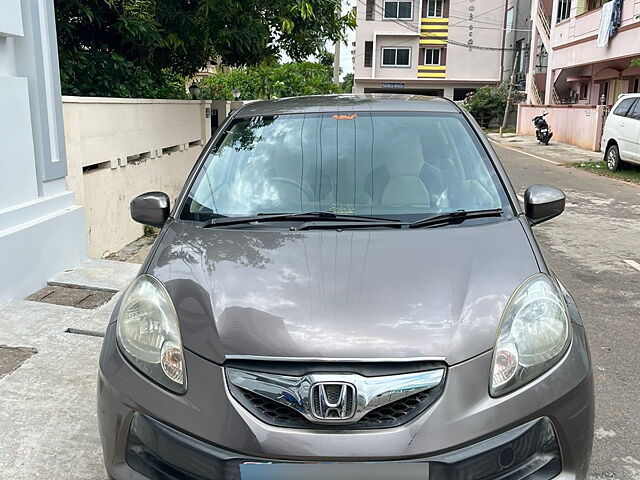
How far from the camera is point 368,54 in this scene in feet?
140

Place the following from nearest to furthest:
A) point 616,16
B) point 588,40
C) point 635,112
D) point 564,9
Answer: point 635,112, point 616,16, point 588,40, point 564,9

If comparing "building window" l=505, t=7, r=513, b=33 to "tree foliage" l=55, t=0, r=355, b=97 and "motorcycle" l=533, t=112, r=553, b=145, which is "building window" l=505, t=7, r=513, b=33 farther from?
"tree foliage" l=55, t=0, r=355, b=97

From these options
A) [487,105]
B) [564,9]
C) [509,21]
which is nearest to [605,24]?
[564,9]

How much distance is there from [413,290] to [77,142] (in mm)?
4877

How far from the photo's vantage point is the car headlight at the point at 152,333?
2086 millimetres

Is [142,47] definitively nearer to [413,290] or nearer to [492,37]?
[413,290]

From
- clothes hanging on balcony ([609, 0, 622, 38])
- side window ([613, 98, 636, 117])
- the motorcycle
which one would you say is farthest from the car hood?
the motorcycle

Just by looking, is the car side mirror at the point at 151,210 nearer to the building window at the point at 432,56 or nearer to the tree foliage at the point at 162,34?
the tree foliage at the point at 162,34

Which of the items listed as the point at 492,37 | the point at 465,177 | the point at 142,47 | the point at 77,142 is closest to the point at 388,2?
the point at 492,37

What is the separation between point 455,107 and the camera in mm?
3523

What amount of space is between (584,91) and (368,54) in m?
18.5

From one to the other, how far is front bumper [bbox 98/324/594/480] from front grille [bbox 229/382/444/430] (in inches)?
0.7

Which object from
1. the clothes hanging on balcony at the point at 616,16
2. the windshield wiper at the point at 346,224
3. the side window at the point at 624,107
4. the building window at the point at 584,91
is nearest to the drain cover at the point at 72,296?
the windshield wiper at the point at 346,224

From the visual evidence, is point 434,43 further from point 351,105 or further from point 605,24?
point 351,105
